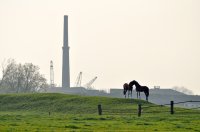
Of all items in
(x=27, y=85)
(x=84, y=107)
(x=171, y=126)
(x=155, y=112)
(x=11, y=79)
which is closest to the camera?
(x=171, y=126)

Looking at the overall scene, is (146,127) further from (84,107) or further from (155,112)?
(84,107)

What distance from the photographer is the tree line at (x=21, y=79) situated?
6703 inches

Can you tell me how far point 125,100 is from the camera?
89.4 meters

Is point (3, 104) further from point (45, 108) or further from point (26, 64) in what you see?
point (26, 64)

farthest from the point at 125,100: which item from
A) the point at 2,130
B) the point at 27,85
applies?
the point at 27,85

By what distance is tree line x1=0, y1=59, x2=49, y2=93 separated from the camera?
170 metres

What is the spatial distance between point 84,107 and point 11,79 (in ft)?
312

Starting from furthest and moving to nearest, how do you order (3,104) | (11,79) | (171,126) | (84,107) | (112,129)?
(11,79) < (3,104) < (84,107) < (171,126) < (112,129)

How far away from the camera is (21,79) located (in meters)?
170

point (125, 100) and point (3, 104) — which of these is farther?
point (3, 104)

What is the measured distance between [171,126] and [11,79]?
13393cm

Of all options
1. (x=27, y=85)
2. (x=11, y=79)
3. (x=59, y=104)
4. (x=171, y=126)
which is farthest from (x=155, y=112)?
(x=11, y=79)

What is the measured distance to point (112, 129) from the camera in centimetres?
4259

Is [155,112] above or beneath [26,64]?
beneath
